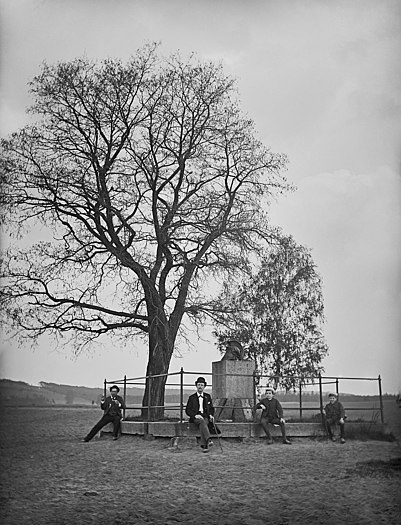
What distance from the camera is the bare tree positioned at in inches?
538

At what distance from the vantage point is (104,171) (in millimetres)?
11555

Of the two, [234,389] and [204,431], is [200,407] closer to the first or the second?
[204,431]

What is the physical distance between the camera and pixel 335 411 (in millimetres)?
9977

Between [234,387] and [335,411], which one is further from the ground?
[234,387]

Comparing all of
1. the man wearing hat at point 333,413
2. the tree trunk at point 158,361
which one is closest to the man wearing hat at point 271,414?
the man wearing hat at point 333,413

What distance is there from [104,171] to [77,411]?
4.50 meters

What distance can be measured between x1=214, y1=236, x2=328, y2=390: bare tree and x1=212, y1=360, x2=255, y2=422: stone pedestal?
74.7 inches

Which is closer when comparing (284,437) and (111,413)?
(284,437)

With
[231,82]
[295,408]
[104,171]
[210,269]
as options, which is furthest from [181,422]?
[231,82]

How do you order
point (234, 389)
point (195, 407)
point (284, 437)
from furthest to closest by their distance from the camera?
point (234, 389)
point (284, 437)
point (195, 407)

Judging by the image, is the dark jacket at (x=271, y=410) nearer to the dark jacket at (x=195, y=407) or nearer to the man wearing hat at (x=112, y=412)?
the dark jacket at (x=195, y=407)

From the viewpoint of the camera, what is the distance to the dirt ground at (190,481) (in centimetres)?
553

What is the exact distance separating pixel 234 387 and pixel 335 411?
180cm

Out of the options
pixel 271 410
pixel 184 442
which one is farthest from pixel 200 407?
pixel 271 410
